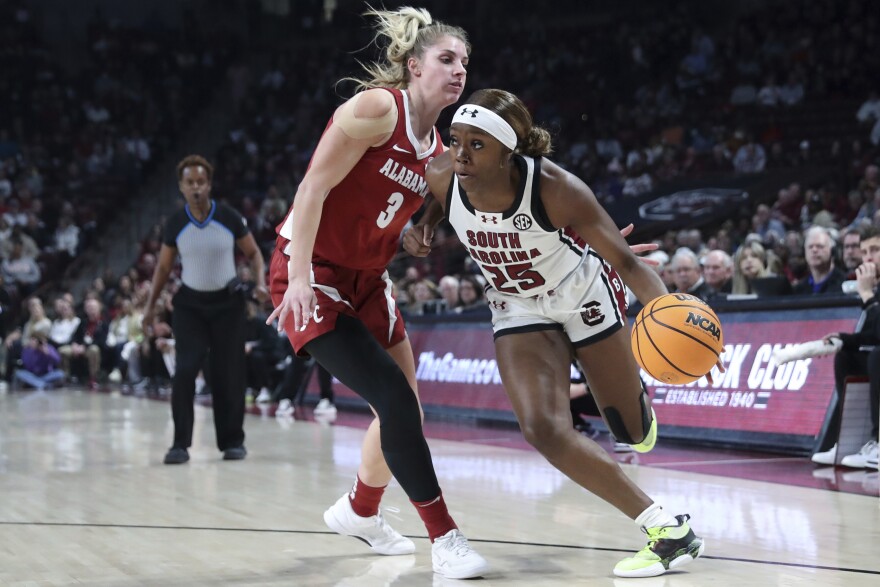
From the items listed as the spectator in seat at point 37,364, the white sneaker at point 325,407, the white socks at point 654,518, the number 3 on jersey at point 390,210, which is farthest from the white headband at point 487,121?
the spectator in seat at point 37,364

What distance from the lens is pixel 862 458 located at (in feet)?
22.2

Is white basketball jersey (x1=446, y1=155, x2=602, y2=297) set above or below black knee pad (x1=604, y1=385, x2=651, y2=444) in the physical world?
above

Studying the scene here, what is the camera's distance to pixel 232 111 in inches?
1053

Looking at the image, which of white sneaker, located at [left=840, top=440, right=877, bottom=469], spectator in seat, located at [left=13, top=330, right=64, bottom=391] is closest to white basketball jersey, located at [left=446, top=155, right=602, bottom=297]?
white sneaker, located at [left=840, top=440, right=877, bottom=469]

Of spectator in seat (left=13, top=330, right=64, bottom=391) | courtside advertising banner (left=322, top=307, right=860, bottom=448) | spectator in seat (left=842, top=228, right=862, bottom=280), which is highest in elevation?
spectator in seat (left=842, top=228, right=862, bottom=280)

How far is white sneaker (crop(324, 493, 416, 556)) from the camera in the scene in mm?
4504

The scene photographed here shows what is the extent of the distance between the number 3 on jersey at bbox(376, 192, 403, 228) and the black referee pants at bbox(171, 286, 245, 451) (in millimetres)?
3755

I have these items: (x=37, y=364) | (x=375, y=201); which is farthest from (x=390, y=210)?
(x=37, y=364)

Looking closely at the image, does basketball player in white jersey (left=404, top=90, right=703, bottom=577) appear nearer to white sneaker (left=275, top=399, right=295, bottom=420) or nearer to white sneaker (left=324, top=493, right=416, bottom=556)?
white sneaker (left=324, top=493, right=416, bottom=556)

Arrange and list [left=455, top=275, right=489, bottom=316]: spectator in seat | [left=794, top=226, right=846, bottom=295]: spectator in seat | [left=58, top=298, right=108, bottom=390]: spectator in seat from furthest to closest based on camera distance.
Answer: [left=58, top=298, right=108, bottom=390]: spectator in seat
[left=455, top=275, right=489, bottom=316]: spectator in seat
[left=794, top=226, right=846, bottom=295]: spectator in seat

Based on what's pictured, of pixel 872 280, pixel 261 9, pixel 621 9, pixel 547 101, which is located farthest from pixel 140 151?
pixel 872 280

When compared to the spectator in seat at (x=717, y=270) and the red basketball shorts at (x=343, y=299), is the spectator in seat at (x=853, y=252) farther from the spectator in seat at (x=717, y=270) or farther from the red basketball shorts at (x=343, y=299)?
the red basketball shorts at (x=343, y=299)

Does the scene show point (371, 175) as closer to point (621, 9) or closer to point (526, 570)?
point (526, 570)

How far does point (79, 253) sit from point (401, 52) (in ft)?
62.8
